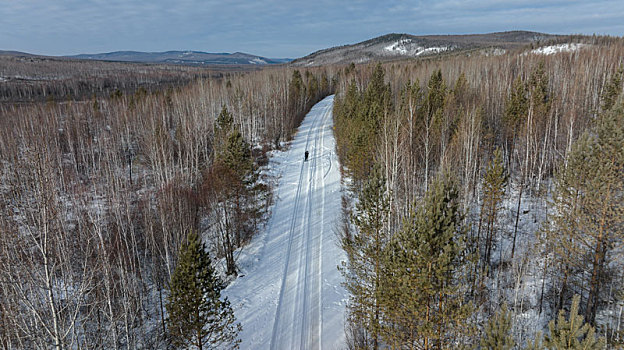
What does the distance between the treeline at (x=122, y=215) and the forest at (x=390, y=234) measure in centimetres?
23

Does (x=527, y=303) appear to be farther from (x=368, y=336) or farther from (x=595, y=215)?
(x=368, y=336)

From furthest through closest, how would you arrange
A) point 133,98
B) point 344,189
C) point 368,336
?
point 133,98
point 344,189
point 368,336

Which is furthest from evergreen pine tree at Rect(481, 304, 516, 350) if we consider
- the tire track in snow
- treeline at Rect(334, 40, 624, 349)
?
the tire track in snow

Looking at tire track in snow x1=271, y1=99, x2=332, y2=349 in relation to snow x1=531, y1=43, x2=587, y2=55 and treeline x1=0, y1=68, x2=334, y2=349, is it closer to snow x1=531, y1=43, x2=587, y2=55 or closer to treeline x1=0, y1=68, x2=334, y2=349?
treeline x1=0, y1=68, x2=334, y2=349

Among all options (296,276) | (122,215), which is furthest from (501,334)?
(122,215)

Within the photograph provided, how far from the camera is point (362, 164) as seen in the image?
30.3m

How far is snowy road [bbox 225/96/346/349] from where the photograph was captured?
55.0 feet

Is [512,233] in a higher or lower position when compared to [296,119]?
lower

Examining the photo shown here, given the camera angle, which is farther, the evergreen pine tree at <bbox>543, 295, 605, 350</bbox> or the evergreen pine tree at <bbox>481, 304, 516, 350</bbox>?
the evergreen pine tree at <bbox>481, 304, 516, 350</bbox>

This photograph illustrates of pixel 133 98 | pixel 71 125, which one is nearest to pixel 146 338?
pixel 71 125

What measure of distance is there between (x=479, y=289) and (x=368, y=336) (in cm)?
830

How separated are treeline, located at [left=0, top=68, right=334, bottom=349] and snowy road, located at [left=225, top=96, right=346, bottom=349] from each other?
1790 mm

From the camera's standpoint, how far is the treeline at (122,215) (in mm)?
11727

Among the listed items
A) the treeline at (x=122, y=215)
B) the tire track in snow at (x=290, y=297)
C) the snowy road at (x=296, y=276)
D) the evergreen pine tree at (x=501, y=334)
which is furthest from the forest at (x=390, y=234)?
the tire track in snow at (x=290, y=297)
